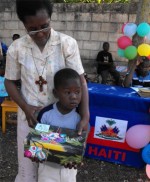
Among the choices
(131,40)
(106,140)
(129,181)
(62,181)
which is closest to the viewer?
(62,181)

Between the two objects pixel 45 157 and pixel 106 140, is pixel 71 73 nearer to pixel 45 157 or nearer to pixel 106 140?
pixel 45 157

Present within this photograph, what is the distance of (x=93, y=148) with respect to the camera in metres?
3.51

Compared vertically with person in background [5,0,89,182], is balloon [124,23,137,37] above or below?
above

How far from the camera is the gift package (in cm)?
163

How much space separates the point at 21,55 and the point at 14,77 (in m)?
0.17

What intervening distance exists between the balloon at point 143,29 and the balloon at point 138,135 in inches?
58.6

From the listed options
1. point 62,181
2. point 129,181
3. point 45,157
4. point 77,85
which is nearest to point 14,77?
point 77,85

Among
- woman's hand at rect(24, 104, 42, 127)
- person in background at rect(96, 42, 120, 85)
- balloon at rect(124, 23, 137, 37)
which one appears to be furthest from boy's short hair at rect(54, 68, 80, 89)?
person in background at rect(96, 42, 120, 85)

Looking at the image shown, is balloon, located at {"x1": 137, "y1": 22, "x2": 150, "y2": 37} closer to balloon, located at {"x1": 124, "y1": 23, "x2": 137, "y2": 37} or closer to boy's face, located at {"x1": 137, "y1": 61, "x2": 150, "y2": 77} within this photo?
balloon, located at {"x1": 124, "y1": 23, "x2": 137, "y2": 37}

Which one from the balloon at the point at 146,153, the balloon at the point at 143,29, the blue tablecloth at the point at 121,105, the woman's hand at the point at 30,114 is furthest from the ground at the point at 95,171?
the balloon at the point at 143,29

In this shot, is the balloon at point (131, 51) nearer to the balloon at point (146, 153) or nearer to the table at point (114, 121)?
the table at point (114, 121)

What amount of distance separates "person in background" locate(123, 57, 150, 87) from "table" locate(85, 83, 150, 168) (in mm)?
761

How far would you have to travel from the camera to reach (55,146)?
64.2 inches

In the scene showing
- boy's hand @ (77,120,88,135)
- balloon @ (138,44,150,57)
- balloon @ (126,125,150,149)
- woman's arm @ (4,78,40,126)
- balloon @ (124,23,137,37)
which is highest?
balloon @ (124,23,137,37)
